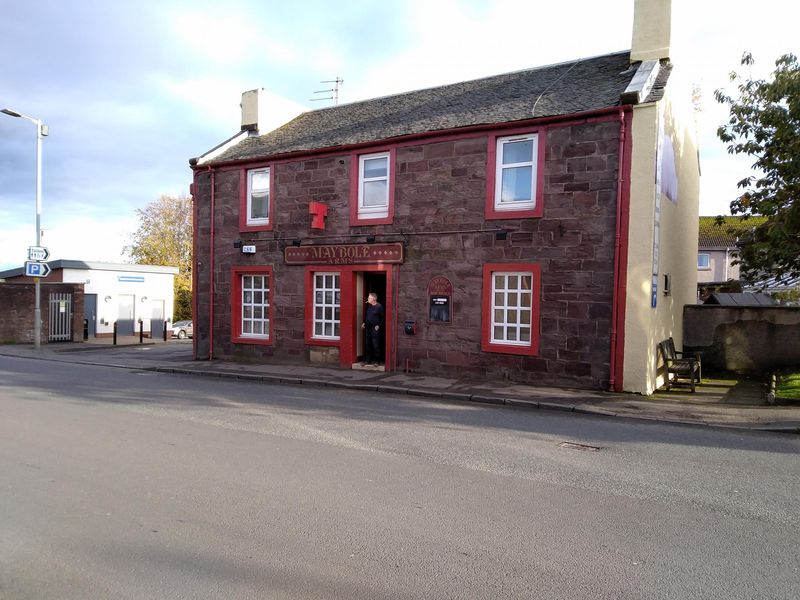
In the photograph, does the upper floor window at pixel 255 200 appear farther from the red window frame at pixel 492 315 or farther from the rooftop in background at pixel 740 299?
the rooftop in background at pixel 740 299

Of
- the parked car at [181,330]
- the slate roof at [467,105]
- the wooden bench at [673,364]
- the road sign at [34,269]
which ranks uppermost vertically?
the slate roof at [467,105]

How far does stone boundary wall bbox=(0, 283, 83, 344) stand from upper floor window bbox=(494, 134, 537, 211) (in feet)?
66.1

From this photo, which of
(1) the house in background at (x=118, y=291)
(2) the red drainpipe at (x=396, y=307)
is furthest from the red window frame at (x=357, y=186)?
(1) the house in background at (x=118, y=291)

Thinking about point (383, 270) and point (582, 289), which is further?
point (383, 270)

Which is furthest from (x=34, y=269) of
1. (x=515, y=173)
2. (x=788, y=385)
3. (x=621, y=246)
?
(x=788, y=385)

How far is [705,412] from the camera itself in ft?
31.8

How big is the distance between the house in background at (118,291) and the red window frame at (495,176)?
21719mm

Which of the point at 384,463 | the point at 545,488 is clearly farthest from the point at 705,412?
the point at 384,463

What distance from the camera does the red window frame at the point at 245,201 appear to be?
16016 millimetres

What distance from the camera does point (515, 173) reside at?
12.8 meters

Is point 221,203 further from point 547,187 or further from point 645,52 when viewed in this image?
point 645,52

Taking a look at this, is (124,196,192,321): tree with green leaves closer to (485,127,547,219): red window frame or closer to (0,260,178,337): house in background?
(0,260,178,337): house in background

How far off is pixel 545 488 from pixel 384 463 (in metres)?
1.71

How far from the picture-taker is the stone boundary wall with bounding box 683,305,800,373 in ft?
47.2
